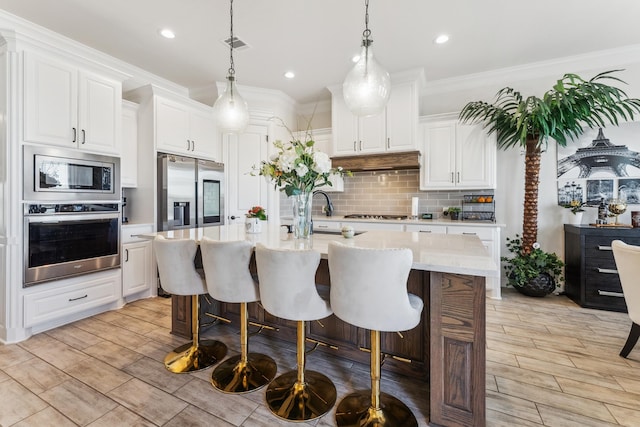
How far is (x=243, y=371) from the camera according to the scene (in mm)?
1915

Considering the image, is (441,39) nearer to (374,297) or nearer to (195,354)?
(374,297)

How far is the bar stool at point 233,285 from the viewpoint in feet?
5.57

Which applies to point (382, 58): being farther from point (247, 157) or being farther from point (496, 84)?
point (247, 157)

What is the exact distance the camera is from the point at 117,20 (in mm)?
2740

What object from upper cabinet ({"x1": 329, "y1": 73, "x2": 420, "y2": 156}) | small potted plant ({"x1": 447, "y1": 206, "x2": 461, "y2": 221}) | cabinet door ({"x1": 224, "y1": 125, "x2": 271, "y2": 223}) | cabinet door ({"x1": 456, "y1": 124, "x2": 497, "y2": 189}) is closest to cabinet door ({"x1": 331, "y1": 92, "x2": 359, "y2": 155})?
upper cabinet ({"x1": 329, "y1": 73, "x2": 420, "y2": 156})

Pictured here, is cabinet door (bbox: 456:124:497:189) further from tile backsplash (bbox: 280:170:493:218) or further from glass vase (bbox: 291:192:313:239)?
glass vase (bbox: 291:192:313:239)

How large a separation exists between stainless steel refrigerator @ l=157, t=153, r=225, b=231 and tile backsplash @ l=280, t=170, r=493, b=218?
3.40ft

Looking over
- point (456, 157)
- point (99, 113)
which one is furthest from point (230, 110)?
point (456, 157)

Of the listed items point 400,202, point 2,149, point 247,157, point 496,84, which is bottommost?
point 400,202

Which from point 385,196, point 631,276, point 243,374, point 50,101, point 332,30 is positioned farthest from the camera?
point 385,196

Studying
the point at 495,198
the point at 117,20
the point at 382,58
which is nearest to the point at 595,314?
the point at 495,198

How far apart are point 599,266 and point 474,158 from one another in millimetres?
1703

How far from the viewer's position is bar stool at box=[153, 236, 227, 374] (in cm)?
188

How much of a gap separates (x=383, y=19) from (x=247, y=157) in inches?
99.7
